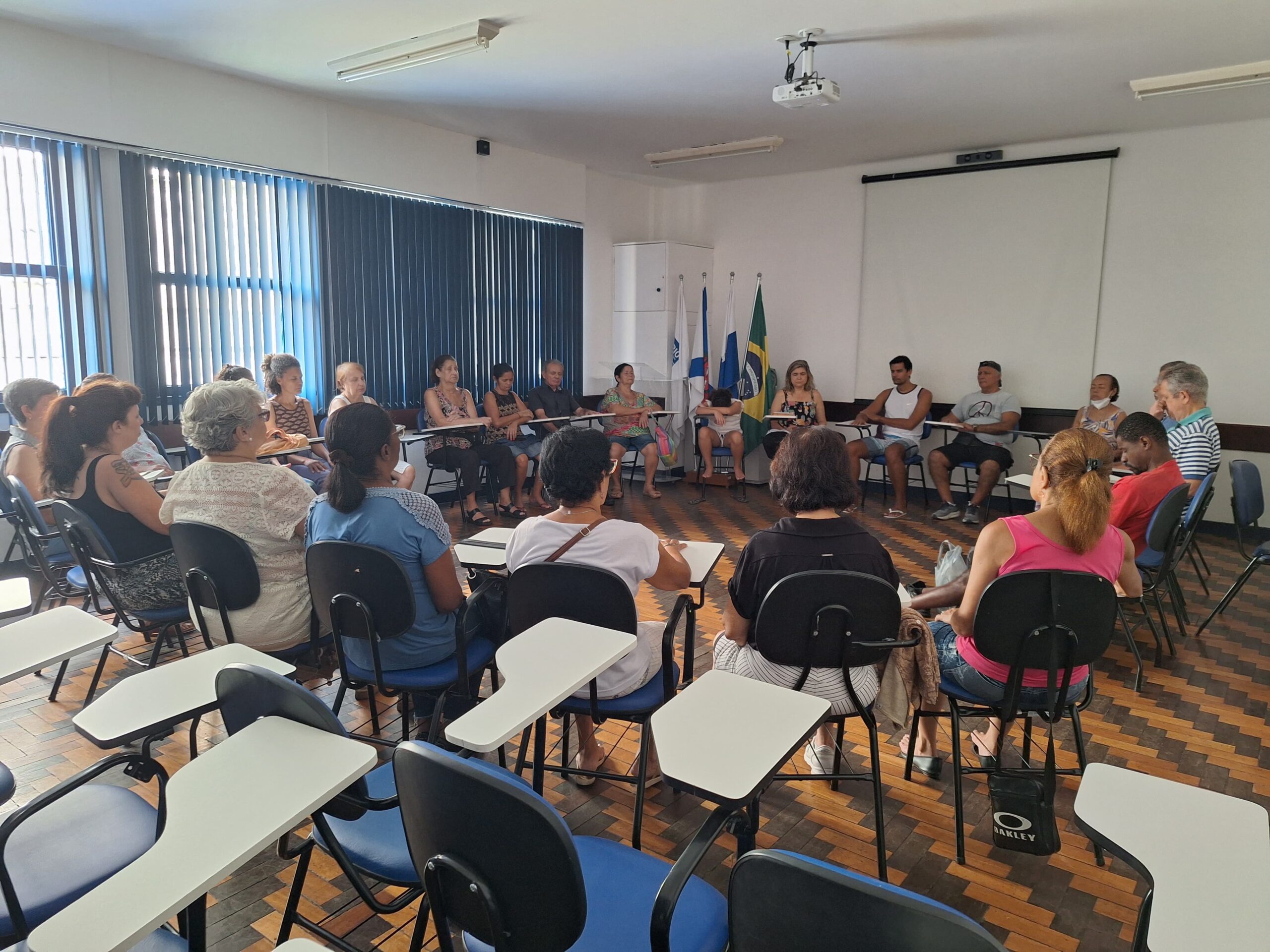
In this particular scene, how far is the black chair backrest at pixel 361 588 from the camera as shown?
238 cm

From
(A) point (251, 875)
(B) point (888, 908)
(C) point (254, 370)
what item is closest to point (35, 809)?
(A) point (251, 875)

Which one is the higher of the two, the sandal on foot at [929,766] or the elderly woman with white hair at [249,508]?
the elderly woman with white hair at [249,508]

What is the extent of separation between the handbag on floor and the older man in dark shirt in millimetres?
5910

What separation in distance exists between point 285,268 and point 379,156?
1.24 meters

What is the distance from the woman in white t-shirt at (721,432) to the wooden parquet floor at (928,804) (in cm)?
402

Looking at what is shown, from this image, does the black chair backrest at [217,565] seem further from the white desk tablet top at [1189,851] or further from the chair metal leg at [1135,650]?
the chair metal leg at [1135,650]

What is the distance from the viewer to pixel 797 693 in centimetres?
170

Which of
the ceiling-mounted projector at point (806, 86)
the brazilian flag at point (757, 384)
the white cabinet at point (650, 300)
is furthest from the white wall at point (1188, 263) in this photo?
the ceiling-mounted projector at point (806, 86)

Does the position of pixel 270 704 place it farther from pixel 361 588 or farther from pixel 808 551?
pixel 808 551

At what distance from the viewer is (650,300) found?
29.3ft

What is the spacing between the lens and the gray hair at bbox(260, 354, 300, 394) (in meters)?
5.60

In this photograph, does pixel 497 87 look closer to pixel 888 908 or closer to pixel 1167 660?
pixel 1167 660

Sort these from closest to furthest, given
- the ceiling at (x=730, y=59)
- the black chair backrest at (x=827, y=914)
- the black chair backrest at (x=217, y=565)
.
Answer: the black chair backrest at (x=827, y=914) < the black chair backrest at (x=217, y=565) < the ceiling at (x=730, y=59)

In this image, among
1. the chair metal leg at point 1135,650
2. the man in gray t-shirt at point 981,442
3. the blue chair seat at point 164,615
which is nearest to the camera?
the blue chair seat at point 164,615
